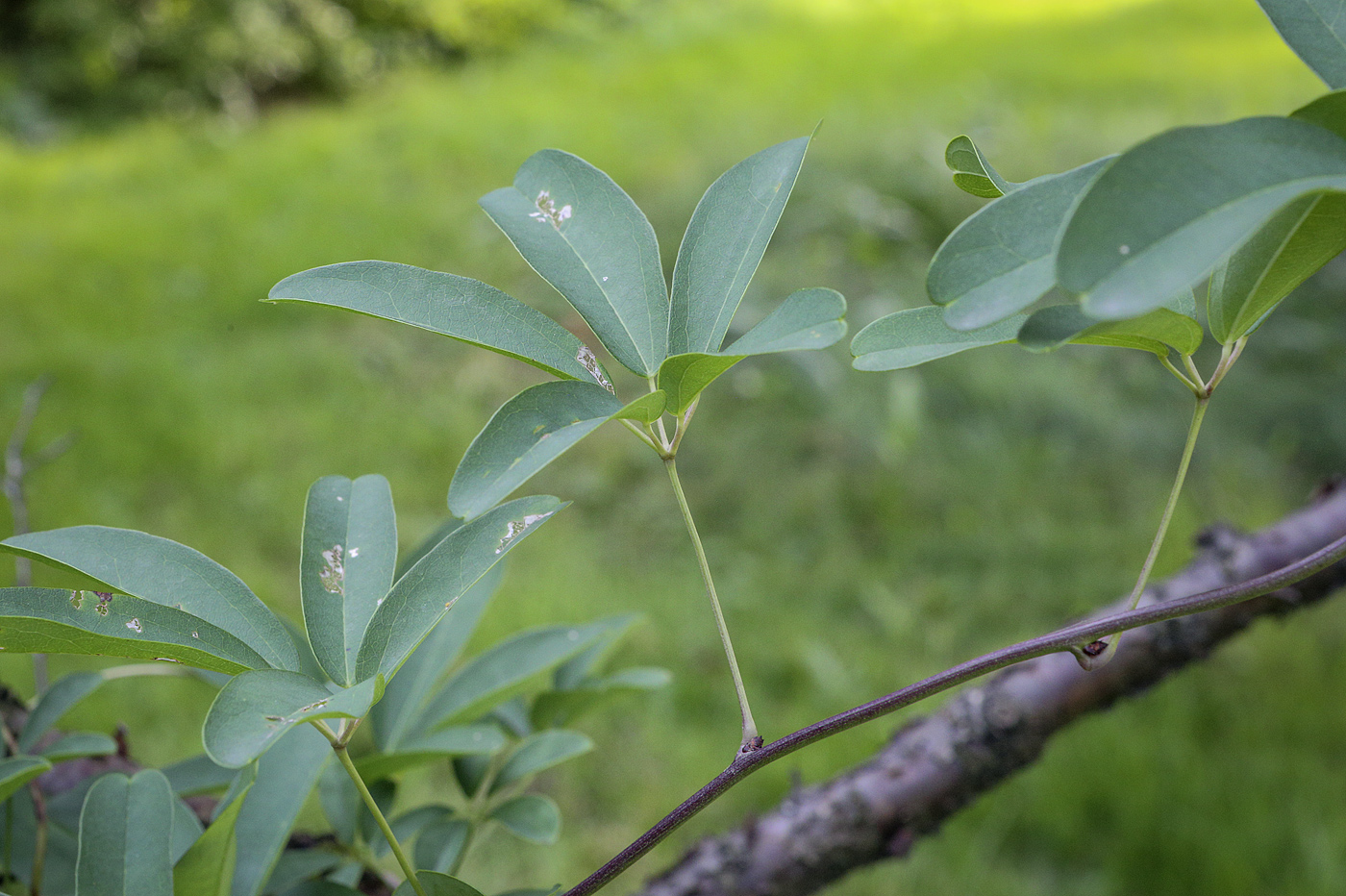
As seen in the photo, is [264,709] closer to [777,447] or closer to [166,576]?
[166,576]

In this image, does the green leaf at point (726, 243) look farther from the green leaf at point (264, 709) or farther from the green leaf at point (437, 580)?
the green leaf at point (264, 709)

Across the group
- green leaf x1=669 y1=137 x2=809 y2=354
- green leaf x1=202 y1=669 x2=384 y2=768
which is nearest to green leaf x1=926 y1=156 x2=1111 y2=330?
green leaf x1=669 y1=137 x2=809 y2=354

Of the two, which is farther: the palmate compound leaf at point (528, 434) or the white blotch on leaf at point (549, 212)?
the white blotch on leaf at point (549, 212)

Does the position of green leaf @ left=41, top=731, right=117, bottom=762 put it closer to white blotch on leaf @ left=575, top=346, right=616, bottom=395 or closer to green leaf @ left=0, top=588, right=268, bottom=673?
green leaf @ left=0, top=588, right=268, bottom=673

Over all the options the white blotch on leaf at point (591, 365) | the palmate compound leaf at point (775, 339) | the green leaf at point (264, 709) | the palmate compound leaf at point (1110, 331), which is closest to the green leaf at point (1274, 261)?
the palmate compound leaf at point (1110, 331)

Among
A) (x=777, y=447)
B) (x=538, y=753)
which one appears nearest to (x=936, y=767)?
(x=538, y=753)
